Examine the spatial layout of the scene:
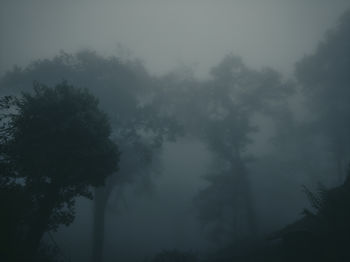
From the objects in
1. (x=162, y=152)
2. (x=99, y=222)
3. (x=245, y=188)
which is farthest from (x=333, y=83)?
(x=99, y=222)

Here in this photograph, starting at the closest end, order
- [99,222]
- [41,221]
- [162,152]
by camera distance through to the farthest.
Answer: [41,221]
[99,222]
[162,152]

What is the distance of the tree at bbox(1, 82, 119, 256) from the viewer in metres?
13.3

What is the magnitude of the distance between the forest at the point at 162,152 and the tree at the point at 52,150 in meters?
0.05

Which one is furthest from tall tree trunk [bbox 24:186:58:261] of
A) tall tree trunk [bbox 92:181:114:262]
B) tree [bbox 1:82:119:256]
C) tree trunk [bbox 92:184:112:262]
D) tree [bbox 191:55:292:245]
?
tree [bbox 191:55:292:245]

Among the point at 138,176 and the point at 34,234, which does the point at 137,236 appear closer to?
the point at 138,176

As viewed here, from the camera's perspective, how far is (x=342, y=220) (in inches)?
461

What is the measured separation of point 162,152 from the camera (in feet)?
117

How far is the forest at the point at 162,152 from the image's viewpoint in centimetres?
1330

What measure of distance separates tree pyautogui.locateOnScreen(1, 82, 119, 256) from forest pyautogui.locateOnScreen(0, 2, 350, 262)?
52 millimetres

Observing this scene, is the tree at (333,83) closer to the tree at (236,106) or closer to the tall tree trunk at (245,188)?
the tree at (236,106)

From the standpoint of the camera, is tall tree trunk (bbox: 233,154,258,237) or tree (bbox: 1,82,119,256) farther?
tall tree trunk (bbox: 233,154,258,237)

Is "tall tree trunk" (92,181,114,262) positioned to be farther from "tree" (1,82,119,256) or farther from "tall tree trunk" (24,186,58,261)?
"tall tree trunk" (24,186,58,261)

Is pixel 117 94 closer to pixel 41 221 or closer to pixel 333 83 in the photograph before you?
pixel 41 221

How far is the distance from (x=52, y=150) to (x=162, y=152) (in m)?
23.0
